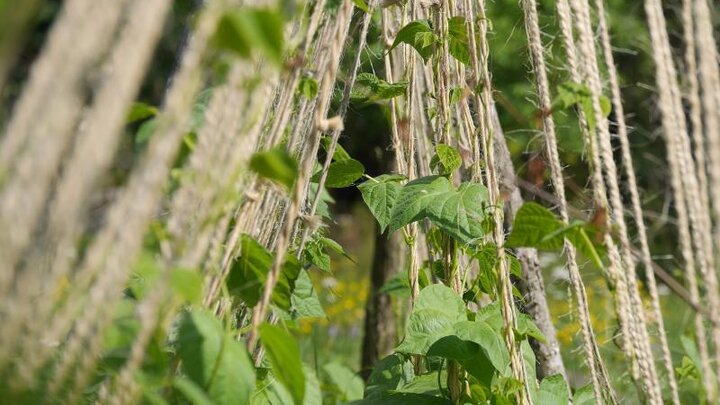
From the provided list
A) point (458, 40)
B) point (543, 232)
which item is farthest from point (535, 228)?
point (458, 40)

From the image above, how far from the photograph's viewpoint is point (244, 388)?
41.9 inches

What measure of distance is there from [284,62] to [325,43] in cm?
8

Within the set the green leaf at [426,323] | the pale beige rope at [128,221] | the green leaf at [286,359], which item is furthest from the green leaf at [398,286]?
the pale beige rope at [128,221]

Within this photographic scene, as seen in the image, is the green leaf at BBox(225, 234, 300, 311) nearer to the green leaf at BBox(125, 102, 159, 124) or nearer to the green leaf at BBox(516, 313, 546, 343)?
the green leaf at BBox(125, 102, 159, 124)

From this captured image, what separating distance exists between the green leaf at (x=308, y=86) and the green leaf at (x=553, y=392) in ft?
2.54

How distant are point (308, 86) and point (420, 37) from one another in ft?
1.55

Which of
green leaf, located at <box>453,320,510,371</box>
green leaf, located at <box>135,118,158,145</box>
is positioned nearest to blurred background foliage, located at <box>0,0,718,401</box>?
green leaf, located at <box>135,118,158,145</box>

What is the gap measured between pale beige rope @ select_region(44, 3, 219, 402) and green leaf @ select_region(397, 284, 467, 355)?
2.34ft

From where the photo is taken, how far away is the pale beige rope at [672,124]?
1458mm

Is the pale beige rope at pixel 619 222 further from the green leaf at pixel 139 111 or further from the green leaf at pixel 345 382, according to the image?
the green leaf at pixel 345 382

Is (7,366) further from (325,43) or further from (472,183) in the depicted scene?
(472,183)

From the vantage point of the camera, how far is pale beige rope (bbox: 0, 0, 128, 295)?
2.51 ft

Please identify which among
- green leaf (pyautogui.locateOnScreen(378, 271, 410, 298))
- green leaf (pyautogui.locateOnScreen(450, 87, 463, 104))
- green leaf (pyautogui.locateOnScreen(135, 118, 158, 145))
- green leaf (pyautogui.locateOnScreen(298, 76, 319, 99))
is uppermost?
green leaf (pyautogui.locateOnScreen(450, 87, 463, 104))

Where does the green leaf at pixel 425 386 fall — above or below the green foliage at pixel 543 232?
below
